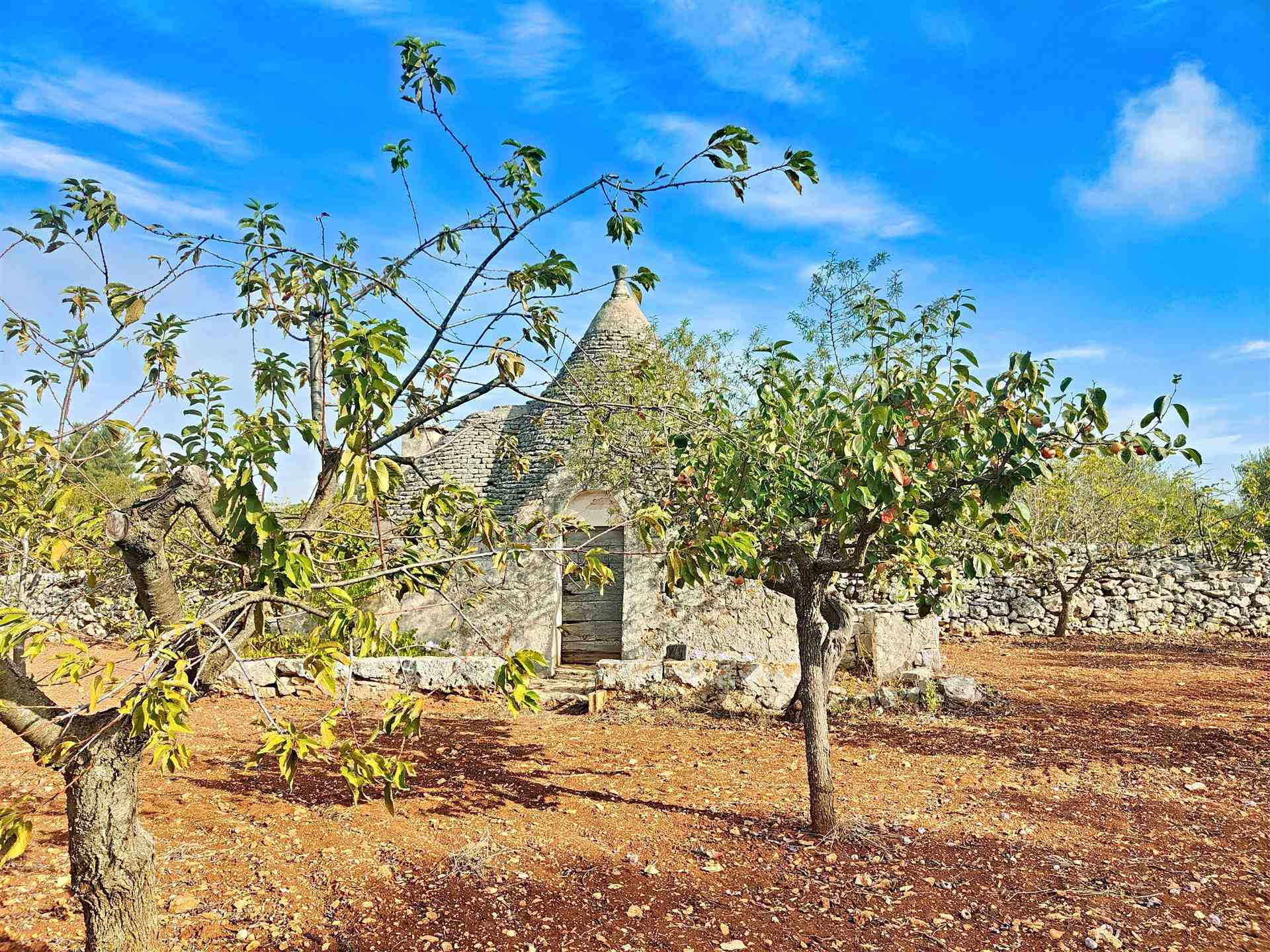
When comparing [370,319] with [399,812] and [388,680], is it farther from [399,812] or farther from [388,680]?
[388,680]

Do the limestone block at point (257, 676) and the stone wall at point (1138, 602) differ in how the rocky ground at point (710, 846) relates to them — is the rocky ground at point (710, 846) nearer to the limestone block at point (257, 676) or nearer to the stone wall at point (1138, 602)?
the limestone block at point (257, 676)

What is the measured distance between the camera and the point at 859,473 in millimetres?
4316

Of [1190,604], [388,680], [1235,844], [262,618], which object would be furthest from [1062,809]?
[1190,604]

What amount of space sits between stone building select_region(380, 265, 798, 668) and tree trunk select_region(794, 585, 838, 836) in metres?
4.99

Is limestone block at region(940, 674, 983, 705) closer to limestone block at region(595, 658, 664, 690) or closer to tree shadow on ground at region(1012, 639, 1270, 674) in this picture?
limestone block at region(595, 658, 664, 690)

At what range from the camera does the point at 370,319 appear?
3.26 m

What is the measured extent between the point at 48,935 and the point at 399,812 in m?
2.26

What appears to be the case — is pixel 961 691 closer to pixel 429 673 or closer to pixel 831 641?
pixel 831 641

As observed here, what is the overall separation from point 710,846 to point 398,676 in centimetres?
656

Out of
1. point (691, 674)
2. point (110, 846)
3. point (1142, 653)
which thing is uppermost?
point (110, 846)

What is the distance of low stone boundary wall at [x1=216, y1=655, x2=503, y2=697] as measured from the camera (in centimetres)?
1081

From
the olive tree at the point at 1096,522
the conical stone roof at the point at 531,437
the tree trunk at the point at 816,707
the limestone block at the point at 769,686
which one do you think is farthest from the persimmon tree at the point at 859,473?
the olive tree at the point at 1096,522

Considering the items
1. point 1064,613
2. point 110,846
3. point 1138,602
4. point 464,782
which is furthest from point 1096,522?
point 110,846

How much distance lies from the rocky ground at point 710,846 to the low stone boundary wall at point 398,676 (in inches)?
69.5
